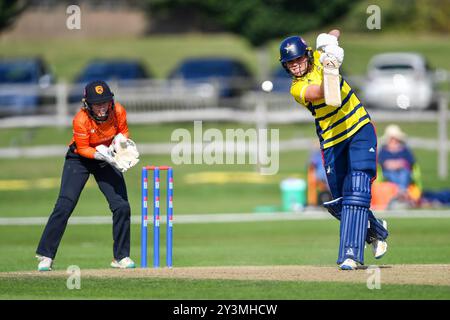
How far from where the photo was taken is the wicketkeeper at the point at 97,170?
12430mm

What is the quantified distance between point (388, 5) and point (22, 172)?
30.4 meters

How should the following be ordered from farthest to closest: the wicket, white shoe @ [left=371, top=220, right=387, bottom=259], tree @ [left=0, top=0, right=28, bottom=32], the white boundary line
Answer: tree @ [left=0, top=0, right=28, bottom=32]
the white boundary line
the wicket
white shoe @ [left=371, top=220, right=387, bottom=259]

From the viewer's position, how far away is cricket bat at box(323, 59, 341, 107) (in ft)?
35.7

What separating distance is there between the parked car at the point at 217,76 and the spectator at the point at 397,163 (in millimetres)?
12482

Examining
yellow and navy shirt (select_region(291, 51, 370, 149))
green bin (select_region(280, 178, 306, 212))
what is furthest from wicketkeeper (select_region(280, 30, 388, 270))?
green bin (select_region(280, 178, 306, 212))

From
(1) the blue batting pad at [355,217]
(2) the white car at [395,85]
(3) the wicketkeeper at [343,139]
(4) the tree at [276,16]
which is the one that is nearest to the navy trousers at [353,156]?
(3) the wicketkeeper at [343,139]

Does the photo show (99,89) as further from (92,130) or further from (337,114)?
(337,114)

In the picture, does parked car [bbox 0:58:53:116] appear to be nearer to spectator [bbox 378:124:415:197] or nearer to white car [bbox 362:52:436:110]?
white car [bbox 362:52:436:110]

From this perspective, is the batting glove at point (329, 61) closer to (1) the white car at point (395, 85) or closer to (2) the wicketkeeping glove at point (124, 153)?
(2) the wicketkeeping glove at point (124, 153)

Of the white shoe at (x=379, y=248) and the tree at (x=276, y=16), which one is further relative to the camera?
the tree at (x=276, y=16)

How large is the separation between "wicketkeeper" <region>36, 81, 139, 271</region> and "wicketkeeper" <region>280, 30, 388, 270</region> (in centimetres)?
214

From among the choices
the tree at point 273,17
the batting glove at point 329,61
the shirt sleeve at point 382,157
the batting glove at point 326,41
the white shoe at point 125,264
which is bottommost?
the white shoe at point 125,264

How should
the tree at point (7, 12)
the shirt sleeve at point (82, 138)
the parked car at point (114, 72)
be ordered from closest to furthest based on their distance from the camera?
the shirt sleeve at point (82, 138), the tree at point (7, 12), the parked car at point (114, 72)

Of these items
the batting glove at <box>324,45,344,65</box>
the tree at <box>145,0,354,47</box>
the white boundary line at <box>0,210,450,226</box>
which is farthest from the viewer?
the tree at <box>145,0,354,47</box>
